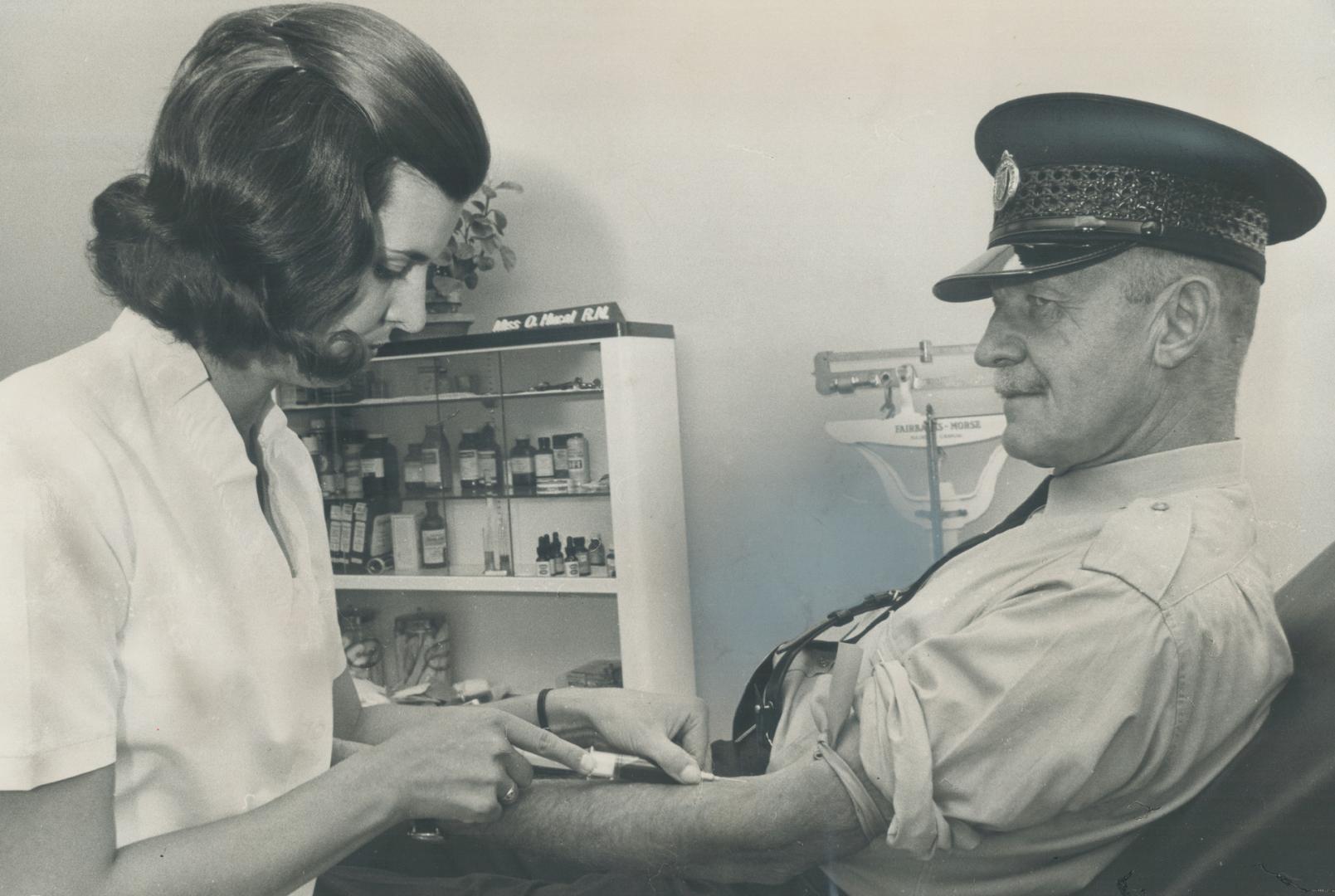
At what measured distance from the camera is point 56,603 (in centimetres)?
81

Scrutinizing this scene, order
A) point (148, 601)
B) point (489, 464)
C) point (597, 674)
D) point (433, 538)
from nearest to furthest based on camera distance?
point (148, 601)
point (597, 674)
point (433, 538)
point (489, 464)

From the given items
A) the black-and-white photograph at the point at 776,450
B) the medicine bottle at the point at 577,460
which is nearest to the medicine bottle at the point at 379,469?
the medicine bottle at the point at 577,460

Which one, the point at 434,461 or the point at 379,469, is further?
the point at 434,461

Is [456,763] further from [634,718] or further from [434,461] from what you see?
[434,461]

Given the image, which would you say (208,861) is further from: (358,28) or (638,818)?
(358,28)

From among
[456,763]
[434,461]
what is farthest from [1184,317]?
[434,461]

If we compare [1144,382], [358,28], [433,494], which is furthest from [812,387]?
[433,494]

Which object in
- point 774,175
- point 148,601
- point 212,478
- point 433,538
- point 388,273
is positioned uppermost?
point 774,175

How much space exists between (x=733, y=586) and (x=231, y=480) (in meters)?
0.85

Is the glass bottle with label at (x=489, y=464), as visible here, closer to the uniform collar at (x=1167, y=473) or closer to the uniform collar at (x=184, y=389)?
the uniform collar at (x=184, y=389)

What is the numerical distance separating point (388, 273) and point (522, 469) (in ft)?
5.37

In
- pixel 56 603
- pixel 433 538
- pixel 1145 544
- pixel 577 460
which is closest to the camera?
pixel 56 603

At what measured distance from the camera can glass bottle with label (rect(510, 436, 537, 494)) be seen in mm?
2590

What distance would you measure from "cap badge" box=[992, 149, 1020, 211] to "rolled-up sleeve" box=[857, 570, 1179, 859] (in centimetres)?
47
